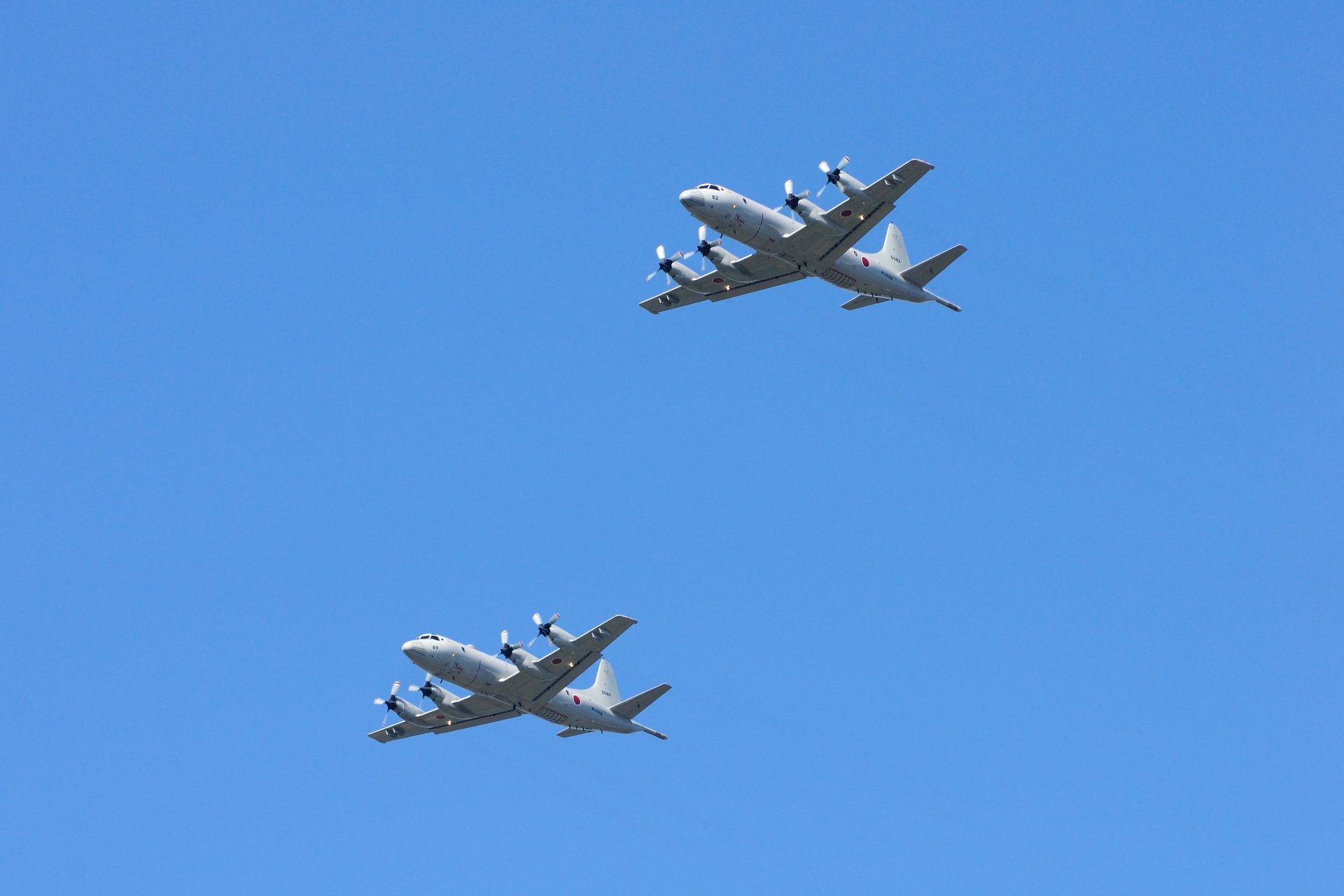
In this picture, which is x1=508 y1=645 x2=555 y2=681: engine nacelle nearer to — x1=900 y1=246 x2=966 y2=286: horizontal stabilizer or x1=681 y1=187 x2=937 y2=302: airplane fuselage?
x1=681 y1=187 x2=937 y2=302: airplane fuselage

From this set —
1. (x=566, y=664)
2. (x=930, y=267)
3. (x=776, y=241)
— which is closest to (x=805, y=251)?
(x=776, y=241)

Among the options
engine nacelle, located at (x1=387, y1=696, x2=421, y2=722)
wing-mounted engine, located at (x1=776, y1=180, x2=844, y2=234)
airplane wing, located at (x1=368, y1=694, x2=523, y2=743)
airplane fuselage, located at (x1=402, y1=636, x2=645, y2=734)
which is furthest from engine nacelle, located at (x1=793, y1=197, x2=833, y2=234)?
engine nacelle, located at (x1=387, y1=696, x2=421, y2=722)

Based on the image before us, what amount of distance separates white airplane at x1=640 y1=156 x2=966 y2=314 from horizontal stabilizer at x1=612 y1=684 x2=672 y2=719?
16.7 meters

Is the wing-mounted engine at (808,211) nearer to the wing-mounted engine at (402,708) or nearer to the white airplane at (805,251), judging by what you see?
the white airplane at (805,251)

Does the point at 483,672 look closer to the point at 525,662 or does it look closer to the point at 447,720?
the point at 525,662

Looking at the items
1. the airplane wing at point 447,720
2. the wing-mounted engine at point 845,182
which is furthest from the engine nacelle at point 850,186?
the airplane wing at point 447,720

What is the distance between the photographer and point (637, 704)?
69625 millimetres

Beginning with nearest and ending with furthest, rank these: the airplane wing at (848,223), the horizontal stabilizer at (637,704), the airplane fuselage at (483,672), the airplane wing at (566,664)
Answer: the airplane wing at (848,223)
the airplane wing at (566,664)
the airplane fuselage at (483,672)
the horizontal stabilizer at (637,704)

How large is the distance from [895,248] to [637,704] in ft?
77.3

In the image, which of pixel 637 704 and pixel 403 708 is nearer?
pixel 637 704

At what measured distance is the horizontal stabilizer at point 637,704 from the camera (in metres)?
68.1

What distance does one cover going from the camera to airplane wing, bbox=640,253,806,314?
66062 millimetres

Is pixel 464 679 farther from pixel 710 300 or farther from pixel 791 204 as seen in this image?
pixel 791 204

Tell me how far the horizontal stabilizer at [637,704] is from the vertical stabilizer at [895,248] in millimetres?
21794
